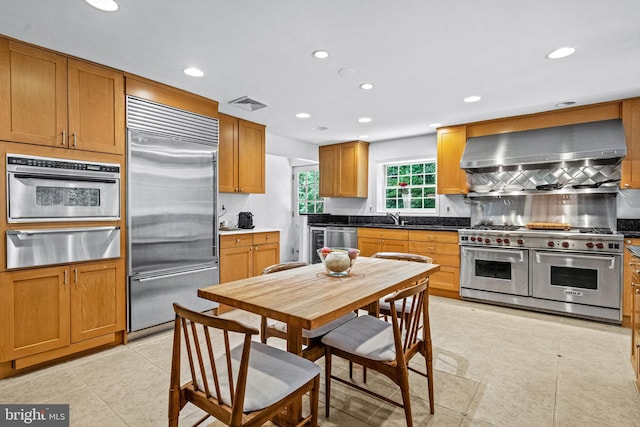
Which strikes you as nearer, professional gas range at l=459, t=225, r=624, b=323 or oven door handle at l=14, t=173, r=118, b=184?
oven door handle at l=14, t=173, r=118, b=184

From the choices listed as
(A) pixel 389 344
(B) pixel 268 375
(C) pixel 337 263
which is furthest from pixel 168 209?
(A) pixel 389 344

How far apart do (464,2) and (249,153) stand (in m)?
3.17

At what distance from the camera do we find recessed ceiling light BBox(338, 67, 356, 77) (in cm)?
286

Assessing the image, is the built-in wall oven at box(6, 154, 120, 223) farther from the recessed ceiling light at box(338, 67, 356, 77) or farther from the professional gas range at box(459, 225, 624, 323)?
the professional gas range at box(459, 225, 624, 323)

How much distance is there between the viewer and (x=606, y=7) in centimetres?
198

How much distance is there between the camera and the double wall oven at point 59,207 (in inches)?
93.2

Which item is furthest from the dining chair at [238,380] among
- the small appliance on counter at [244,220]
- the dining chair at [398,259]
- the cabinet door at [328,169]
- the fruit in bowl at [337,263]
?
the cabinet door at [328,169]

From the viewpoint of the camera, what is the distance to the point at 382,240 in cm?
500

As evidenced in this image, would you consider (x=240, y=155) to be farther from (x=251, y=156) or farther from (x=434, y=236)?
(x=434, y=236)

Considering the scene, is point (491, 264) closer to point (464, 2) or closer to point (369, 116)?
point (369, 116)

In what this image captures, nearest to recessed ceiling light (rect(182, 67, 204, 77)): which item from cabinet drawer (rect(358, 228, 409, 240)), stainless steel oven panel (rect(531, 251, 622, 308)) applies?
cabinet drawer (rect(358, 228, 409, 240))

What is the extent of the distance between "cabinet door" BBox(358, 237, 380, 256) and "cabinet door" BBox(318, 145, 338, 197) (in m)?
1.15

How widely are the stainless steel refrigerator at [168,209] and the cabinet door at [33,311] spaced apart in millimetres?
508

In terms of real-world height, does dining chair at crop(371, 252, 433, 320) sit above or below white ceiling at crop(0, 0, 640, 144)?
below
